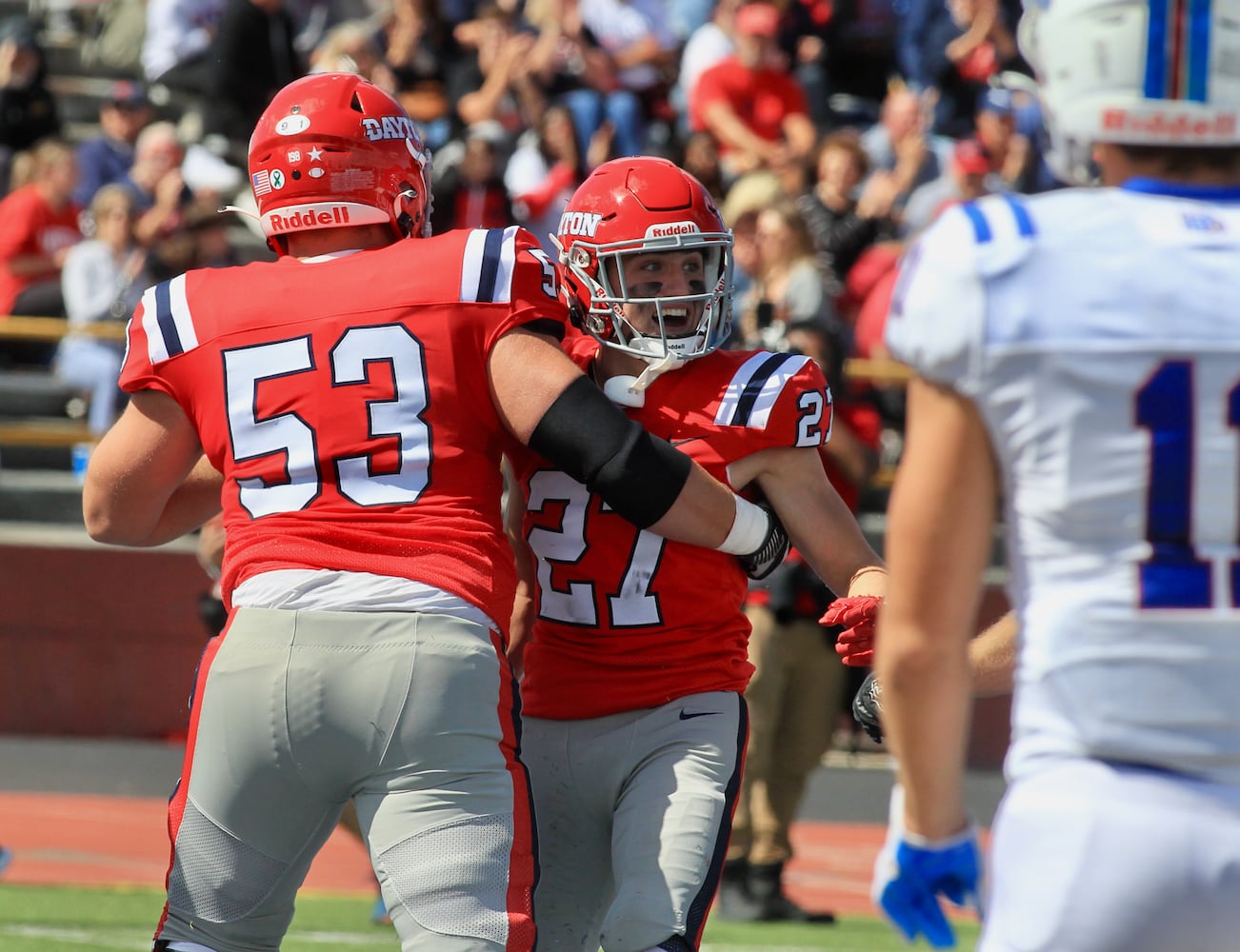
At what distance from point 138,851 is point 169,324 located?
456 centimetres

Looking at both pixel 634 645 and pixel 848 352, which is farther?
pixel 848 352

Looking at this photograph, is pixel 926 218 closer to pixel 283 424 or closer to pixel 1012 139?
pixel 1012 139

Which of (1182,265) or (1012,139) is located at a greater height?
(1182,265)

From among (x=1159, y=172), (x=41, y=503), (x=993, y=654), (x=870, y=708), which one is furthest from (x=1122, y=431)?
(x=41, y=503)

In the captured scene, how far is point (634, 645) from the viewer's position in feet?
10.3

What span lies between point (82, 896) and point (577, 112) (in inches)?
256

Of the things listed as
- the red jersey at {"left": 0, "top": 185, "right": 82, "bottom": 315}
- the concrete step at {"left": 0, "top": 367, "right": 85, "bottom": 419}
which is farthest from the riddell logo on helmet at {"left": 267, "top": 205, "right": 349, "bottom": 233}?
the red jersey at {"left": 0, "top": 185, "right": 82, "bottom": 315}

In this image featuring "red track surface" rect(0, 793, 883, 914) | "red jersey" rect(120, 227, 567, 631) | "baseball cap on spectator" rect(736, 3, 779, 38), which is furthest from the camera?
"baseball cap on spectator" rect(736, 3, 779, 38)

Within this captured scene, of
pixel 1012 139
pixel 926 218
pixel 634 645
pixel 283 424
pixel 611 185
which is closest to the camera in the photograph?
pixel 283 424

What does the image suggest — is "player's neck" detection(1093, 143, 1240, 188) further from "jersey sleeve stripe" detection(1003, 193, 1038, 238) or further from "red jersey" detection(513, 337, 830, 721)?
"red jersey" detection(513, 337, 830, 721)

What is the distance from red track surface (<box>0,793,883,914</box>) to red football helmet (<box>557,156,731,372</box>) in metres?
3.75

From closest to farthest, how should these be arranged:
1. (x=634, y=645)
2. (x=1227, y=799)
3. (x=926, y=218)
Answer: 1. (x=1227, y=799)
2. (x=634, y=645)
3. (x=926, y=218)

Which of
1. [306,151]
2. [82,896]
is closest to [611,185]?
[306,151]

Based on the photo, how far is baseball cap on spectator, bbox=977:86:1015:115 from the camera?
11.3 metres
